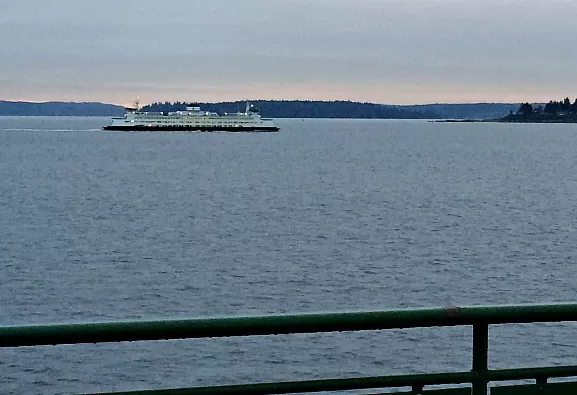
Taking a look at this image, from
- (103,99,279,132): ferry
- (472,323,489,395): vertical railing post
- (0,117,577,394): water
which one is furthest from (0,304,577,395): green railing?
(103,99,279,132): ferry

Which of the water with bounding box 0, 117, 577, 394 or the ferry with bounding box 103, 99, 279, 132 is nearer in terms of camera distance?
the water with bounding box 0, 117, 577, 394

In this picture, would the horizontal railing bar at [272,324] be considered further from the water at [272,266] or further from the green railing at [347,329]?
the water at [272,266]

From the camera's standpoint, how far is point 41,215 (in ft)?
133

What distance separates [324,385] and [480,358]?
487 millimetres

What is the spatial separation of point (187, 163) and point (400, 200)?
38.9 m

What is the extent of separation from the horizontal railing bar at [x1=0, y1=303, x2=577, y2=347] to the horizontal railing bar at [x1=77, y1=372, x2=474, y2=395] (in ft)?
0.64

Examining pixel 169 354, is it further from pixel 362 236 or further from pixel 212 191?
pixel 212 191

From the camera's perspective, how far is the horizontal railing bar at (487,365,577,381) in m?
3.11

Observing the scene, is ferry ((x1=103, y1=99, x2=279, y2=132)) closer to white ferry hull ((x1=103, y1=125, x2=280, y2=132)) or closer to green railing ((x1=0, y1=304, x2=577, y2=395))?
white ferry hull ((x1=103, y1=125, x2=280, y2=132))

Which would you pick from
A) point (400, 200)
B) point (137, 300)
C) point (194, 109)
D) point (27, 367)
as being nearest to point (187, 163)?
point (400, 200)

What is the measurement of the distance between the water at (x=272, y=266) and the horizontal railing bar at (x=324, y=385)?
461 inches

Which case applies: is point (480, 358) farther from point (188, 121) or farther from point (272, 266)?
point (188, 121)

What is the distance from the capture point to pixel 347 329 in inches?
113

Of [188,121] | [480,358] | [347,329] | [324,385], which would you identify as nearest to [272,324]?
[347,329]
